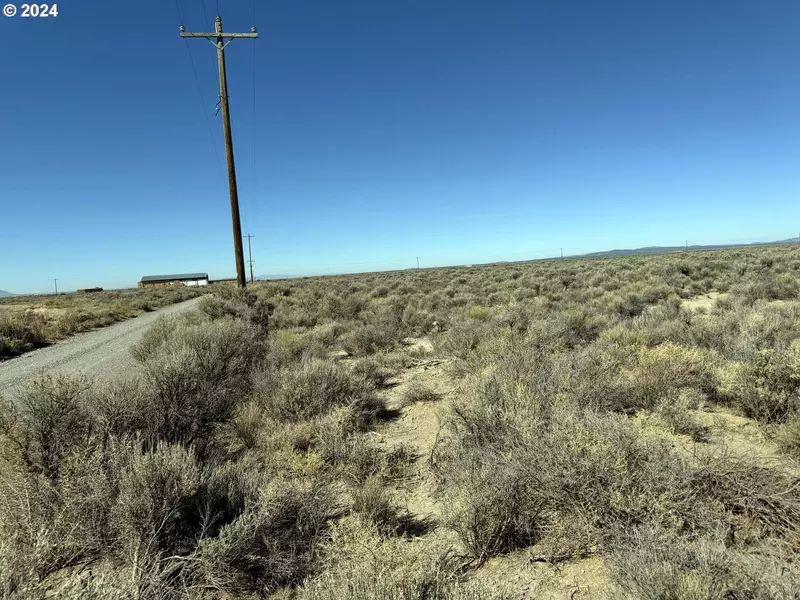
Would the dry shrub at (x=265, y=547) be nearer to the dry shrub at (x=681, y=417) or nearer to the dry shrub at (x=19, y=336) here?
the dry shrub at (x=681, y=417)

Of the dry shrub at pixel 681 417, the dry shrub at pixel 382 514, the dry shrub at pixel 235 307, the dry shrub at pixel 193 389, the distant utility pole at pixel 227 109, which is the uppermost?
the distant utility pole at pixel 227 109

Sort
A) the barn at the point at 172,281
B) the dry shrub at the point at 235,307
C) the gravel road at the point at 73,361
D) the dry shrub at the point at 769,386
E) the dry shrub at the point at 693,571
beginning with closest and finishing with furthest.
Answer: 1. the dry shrub at the point at 693,571
2. the dry shrub at the point at 769,386
3. the gravel road at the point at 73,361
4. the dry shrub at the point at 235,307
5. the barn at the point at 172,281

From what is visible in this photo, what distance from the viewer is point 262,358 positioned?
8.16 m

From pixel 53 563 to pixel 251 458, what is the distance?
1.77 metres

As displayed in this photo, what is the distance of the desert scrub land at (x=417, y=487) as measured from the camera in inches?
93.4

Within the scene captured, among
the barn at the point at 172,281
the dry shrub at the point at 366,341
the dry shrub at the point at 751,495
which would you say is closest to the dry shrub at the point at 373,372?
the dry shrub at the point at 366,341

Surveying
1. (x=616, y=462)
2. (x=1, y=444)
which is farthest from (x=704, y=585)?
(x=1, y=444)

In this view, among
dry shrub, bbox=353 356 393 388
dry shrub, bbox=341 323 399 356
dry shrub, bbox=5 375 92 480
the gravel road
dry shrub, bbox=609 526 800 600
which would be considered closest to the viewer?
dry shrub, bbox=609 526 800 600

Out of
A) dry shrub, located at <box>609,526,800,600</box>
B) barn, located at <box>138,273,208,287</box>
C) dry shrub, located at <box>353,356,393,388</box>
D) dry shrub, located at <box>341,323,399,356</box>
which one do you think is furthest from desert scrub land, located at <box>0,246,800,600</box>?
barn, located at <box>138,273,208,287</box>

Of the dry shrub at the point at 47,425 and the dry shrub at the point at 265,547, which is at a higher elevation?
the dry shrub at the point at 47,425

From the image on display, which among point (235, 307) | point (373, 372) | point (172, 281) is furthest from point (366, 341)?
point (172, 281)

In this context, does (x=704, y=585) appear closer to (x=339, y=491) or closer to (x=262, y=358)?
(x=339, y=491)

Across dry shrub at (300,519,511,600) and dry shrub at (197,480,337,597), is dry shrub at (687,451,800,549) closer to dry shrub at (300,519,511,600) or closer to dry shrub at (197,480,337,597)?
dry shrub at (300,519,511,600)

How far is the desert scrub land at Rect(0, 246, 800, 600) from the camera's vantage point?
2.37 metres
